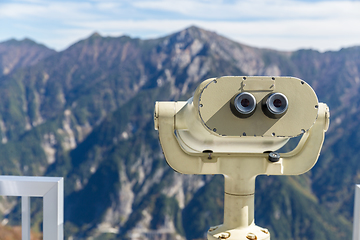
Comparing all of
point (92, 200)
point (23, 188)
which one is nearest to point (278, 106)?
point (23, 188)

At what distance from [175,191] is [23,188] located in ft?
538

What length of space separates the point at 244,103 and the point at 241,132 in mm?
200

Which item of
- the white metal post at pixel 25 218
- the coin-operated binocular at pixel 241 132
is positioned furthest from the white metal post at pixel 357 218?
the white metal post at pixel 25 218

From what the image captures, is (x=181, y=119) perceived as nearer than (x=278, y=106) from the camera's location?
No

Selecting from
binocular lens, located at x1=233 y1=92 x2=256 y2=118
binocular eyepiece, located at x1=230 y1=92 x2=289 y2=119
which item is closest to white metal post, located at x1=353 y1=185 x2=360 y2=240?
binocular eyepiece, located at x1=230 y1=92 x2=289 y2=119

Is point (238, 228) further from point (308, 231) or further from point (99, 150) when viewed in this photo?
point (99, 150)

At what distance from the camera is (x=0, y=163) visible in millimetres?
179000

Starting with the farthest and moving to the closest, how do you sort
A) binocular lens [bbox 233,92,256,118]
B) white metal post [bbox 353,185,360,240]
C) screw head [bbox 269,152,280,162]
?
white metal post [bbox 353,185,360,240]
screw head [bbox 269,152,280,162]
binocular lens [bbox 233,92,256,118]

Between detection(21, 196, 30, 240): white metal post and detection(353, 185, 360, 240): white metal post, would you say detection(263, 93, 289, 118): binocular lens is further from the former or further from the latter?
detection(21, 196, 30, 240): white metal post

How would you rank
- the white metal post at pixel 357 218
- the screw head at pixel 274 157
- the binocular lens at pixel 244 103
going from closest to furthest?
1. the binocular lens at pixel 244 103
2. the screw head at pixel 274 157
3. the white metal post at pixel 357 218

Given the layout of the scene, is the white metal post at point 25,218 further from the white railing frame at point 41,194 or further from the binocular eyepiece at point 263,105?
the binocular eyepiece at point 263,105

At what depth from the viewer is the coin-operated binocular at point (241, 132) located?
2.61 m

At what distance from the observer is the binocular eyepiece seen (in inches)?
101

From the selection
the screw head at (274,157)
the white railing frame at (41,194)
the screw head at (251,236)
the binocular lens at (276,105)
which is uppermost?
the binocular lens at (276,105)
